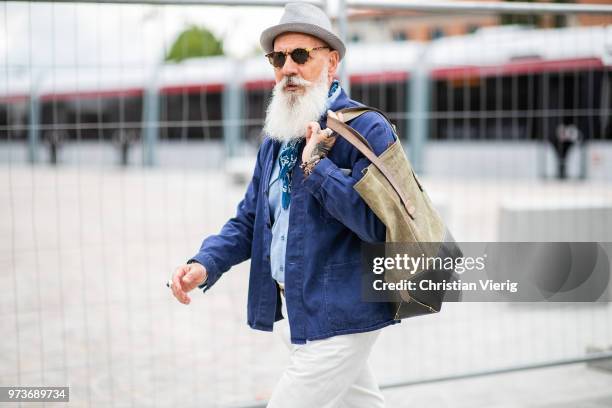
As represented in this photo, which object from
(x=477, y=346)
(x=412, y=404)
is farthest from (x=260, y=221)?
(x=477, y=346)

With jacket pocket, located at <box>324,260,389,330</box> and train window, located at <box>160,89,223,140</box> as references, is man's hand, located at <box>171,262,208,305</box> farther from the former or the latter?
train window, located at <box>160,89,223,140</box>

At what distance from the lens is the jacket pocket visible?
2.44 meters

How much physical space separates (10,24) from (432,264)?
2.64 m

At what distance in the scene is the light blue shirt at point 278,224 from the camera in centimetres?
258

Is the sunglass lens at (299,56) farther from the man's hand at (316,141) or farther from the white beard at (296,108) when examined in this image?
the man's hand at (316,141)

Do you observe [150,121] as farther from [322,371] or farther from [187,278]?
[322,371]

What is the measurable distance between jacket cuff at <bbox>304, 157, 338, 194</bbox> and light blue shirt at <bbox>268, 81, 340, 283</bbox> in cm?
20

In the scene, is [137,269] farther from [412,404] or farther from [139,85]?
[412,404]

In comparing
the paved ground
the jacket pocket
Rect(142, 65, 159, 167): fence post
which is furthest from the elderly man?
Rect(142, 65, 159, 167): fence post

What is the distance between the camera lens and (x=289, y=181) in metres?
2.58

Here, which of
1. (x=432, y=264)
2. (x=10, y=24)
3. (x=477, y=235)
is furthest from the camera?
(x=477, y=235)

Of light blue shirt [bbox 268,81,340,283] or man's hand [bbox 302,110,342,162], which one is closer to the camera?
man's hand [bbox 302,110,342,162]

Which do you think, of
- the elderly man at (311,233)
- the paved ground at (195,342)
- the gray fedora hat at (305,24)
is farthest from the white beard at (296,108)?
the paved ground at (195,342)

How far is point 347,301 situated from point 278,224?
379mm
